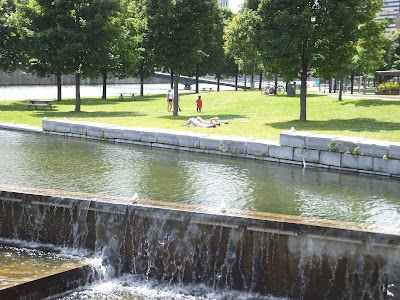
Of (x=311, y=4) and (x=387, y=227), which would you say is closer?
(x=387, y=227)

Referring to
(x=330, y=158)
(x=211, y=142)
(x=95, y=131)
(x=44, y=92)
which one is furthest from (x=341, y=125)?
(x=44, y=92)

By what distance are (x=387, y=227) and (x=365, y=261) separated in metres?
0.87

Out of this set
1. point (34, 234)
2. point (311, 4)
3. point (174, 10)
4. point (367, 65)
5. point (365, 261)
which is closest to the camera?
point (365, 261)

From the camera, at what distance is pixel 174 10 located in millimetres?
28875

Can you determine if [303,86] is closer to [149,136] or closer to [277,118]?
[277,118]

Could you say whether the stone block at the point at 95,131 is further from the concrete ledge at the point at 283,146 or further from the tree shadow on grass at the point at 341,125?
the tree shadow on grass at the point at 341,125

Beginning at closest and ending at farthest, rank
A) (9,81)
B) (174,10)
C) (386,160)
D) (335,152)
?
(386,160) < (335,152) < (174,10) < (9,81)

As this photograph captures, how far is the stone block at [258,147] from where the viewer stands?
17.4m

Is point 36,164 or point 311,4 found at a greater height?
point 311,4

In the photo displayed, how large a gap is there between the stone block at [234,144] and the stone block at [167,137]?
2135 millimetres

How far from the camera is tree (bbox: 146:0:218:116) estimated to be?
28891mm

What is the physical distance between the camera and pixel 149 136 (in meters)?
20.1

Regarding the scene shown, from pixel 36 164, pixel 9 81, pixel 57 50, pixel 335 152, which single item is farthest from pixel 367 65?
pixel 9 81

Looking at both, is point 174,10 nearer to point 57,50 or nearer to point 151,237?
point 57,50
